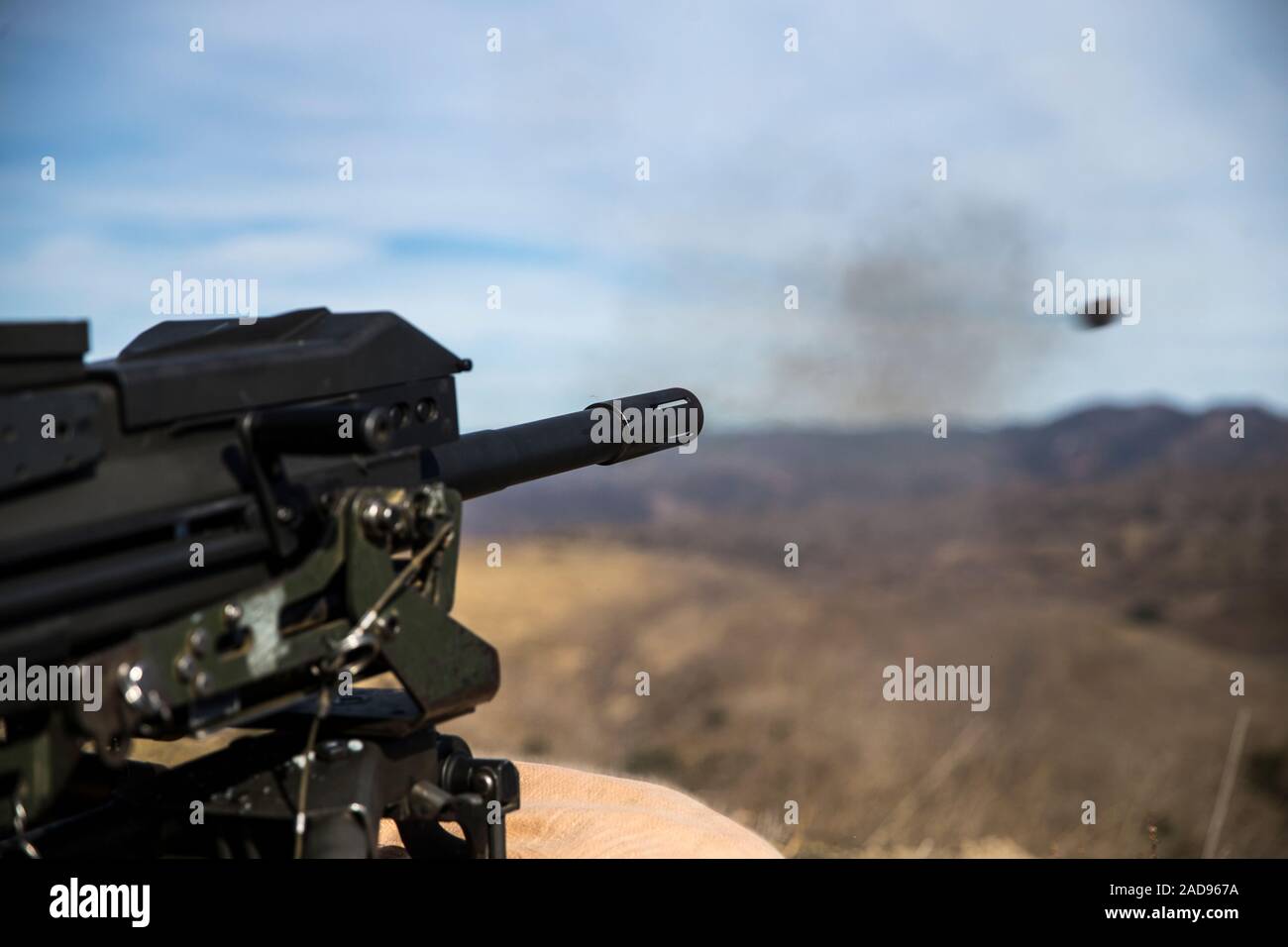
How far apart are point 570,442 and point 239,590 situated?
1.89 metres

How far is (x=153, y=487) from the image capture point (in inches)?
153

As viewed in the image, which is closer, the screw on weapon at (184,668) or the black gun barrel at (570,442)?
the screw on weapon at (184,668)

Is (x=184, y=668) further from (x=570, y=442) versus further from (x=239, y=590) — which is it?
(x=570, y=442)

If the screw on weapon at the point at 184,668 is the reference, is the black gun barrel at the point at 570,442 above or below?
above

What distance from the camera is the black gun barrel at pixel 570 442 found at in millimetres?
5113

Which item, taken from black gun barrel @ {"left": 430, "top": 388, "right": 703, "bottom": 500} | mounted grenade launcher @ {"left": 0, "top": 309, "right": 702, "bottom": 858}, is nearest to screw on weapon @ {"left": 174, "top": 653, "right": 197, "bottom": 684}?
mounted grenade launcher @ {"left": 0, "top": 309, "right": 702, "bottom": 858}

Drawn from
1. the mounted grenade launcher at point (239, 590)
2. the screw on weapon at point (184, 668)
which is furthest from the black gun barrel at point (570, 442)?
the screw on weapon at point (184, 668)

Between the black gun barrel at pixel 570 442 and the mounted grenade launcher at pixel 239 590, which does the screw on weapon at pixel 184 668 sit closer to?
the mounted grenade launcher at pixel 239 590

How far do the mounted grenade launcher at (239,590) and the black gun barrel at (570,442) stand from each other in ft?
0.10

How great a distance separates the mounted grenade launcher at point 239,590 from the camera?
361cm

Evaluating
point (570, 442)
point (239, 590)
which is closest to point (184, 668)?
point (239, 590)
